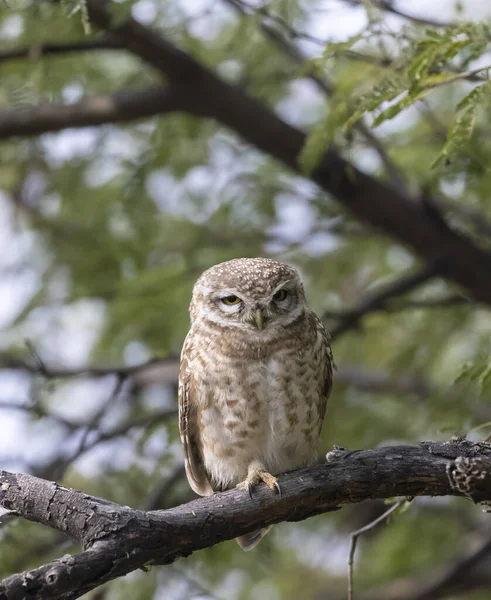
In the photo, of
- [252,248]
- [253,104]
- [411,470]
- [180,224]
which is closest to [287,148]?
[253,104]

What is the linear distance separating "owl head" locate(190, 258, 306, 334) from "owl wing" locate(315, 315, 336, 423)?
170 millimetres

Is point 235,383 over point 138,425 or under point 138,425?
over

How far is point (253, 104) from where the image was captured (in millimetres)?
Answer: 5758

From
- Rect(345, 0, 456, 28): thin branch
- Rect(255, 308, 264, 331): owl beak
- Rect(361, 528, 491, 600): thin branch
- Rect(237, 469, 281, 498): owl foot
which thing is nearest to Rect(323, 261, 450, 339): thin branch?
Rect(255, 308, 264, 331): owl beak

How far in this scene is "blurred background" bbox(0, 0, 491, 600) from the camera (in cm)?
528

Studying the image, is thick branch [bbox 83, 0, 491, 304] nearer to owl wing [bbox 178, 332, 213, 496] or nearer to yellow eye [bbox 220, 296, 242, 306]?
yellow eye [bbox 220, 296, 242, 306]

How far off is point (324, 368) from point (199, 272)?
2.09 metres

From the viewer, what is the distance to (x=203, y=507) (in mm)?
3031

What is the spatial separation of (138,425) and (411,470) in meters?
2.59

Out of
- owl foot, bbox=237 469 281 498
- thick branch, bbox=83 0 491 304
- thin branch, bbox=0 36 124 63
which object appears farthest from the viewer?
thick branch, bbox=83 0 491 304

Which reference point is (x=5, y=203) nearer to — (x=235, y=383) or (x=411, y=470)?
(x=235, y=383)

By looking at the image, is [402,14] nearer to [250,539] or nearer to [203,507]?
[203,507]

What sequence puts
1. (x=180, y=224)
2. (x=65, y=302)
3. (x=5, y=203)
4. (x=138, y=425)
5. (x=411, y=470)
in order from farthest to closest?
(x=5, y=203) → (x=180, y=224) → (x=65, y=302) → (x=138, y=425) → (x=411, y=470)

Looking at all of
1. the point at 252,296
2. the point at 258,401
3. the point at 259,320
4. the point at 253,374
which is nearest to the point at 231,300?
the point at 252,296
